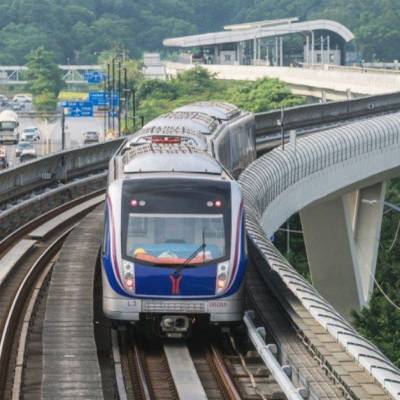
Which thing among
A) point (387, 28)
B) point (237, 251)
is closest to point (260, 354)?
point (237, 251)

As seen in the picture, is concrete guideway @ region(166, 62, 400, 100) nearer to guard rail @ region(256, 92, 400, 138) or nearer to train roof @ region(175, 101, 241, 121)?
guard rail @ region(256, 92, 400, 138)

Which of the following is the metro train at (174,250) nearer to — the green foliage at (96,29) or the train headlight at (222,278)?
the train headlight at (222,278)

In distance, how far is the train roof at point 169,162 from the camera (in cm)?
2211

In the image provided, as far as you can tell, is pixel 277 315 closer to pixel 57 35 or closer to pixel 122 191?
pixel 122 191

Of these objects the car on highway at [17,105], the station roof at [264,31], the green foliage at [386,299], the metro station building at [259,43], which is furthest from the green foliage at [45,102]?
the green foliage at [386,299]

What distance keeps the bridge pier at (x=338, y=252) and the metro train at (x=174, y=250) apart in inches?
1340

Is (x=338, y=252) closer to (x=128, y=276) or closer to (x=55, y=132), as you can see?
(x=128, y=276)

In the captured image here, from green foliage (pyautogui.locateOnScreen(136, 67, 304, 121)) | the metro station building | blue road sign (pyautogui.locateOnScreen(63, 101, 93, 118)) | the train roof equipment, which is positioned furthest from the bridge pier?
the metro station building

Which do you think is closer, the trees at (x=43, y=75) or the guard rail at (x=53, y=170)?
the guard rail at (x=53, y=170)

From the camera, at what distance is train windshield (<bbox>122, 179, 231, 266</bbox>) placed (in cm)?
2073

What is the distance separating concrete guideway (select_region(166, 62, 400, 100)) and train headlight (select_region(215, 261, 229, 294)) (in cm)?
8604

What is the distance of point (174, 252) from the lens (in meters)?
20.8

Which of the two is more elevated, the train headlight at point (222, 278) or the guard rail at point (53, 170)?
the train headlight at point (222, 278)

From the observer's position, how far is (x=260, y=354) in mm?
19828
